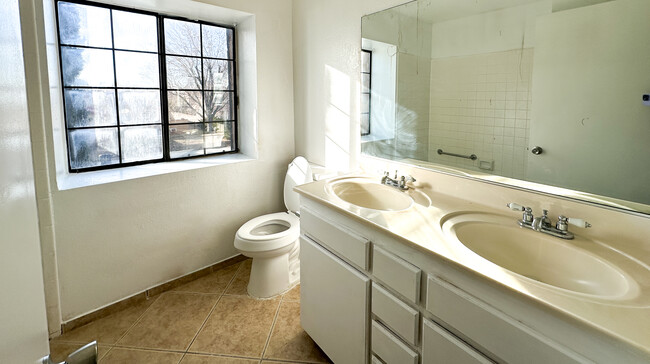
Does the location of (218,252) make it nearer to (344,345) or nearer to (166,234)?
(166,234)

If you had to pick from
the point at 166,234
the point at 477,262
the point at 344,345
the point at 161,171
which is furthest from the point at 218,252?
the point at 477,262

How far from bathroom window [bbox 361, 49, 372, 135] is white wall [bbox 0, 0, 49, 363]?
193 centimetres

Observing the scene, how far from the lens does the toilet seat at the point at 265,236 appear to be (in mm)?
2264

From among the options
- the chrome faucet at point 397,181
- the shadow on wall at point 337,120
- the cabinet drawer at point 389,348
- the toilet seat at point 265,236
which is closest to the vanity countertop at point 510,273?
the chrome faucet at point 397,181

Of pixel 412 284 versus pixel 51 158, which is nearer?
pixel 412 284

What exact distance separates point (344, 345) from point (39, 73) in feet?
6.82

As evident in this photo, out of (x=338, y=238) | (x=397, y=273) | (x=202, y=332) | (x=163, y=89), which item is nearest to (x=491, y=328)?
(x=397, y=273)

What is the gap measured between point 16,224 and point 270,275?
2125 millimetres

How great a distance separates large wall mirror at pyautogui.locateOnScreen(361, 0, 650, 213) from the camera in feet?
3.87

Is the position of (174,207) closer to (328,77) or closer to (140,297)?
(140,297)

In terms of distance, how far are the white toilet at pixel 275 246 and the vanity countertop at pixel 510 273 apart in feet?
2.27

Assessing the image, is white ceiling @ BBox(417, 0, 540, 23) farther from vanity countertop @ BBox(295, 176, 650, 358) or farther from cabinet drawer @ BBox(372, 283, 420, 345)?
cabinet drawer @ BBox(372, 283, 420, 345)

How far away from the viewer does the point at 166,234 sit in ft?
8.07

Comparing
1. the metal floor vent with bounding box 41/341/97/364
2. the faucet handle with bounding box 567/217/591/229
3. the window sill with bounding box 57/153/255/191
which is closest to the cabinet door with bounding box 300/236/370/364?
the faucet handle with bounding box 567/217/591/229
